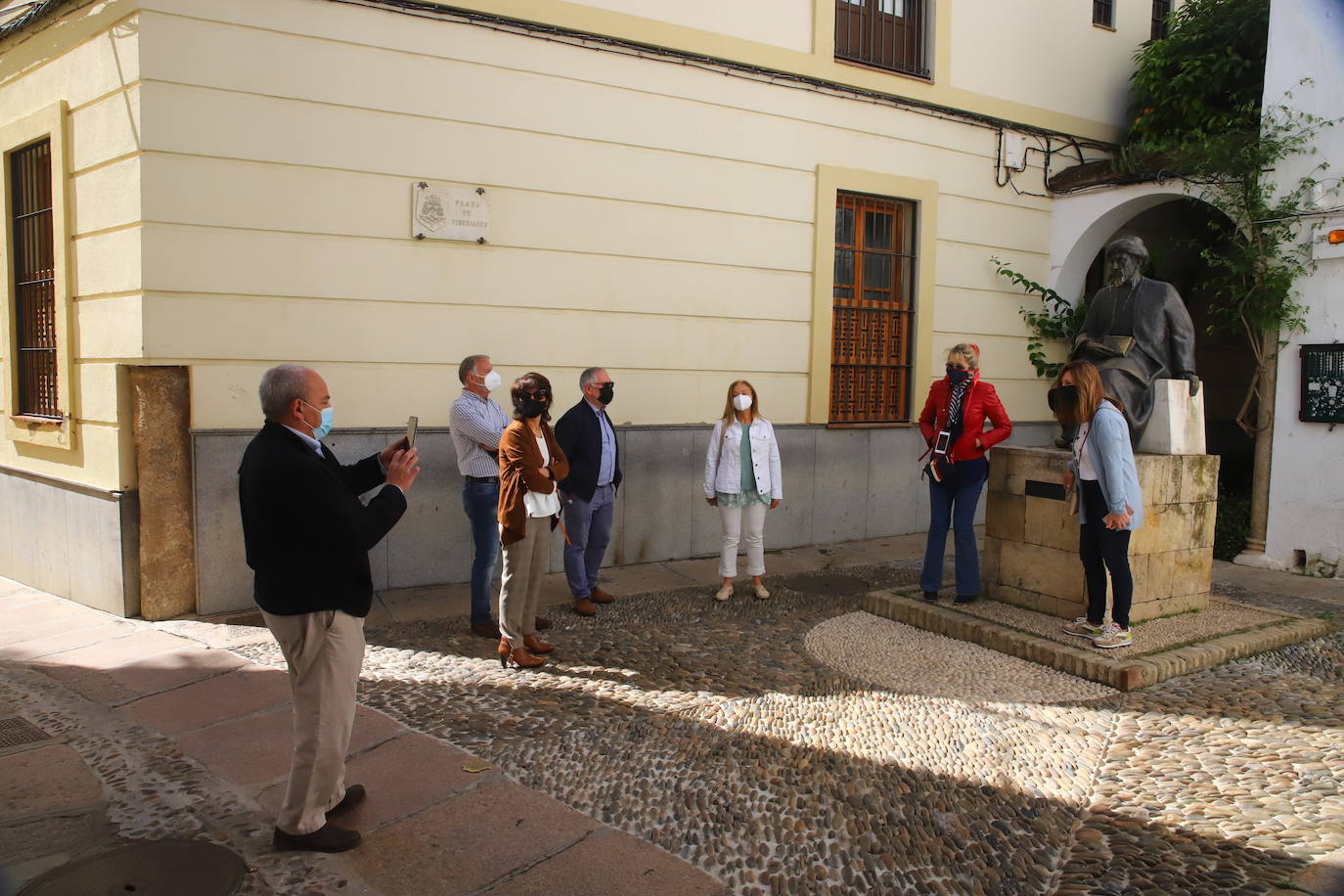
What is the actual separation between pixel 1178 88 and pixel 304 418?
980 cm

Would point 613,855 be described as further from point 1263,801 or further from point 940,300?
point 940,300

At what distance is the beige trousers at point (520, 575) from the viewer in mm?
5125

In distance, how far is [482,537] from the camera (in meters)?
5.84

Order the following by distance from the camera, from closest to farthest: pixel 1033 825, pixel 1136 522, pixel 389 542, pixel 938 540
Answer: pixel 1033 825 → pixel 1136 522 → pixel 938 540 → pixel 389 542

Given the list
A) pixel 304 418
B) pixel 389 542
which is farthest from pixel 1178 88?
pixel 304 418

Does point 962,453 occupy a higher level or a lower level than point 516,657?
higher

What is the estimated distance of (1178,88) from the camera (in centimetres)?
961

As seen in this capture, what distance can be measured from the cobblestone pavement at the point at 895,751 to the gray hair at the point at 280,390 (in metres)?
1.78

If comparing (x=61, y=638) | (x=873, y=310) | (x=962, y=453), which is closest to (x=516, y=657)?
(x=61, y=638)

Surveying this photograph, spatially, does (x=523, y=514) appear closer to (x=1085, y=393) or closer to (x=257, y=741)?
(x=257, y=741)

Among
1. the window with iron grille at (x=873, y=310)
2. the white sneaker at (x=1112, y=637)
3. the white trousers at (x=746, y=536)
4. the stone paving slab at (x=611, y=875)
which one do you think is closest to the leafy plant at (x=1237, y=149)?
the window with iron grille at (x=873, y=310)

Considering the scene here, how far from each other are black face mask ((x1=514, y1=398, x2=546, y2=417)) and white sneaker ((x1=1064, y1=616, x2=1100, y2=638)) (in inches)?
134

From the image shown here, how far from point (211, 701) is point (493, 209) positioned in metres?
4.06

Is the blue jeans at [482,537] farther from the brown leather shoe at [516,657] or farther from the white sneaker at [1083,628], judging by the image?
the white sneaker at [1083,628]
